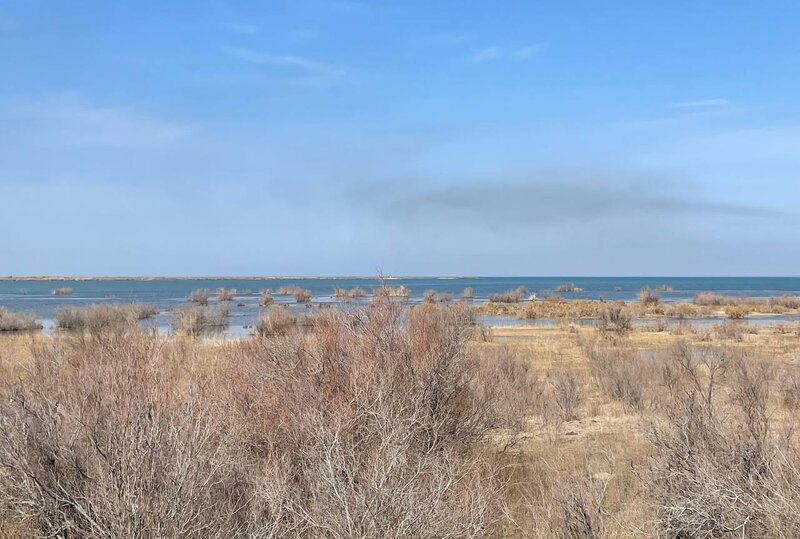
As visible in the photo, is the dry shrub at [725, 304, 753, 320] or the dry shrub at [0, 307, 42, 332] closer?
the dry shrub at [0, 307, 42, 332]

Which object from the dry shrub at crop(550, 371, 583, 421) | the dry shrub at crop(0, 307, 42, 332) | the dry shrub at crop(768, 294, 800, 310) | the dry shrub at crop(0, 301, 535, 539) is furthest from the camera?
the dry shrub at crop(768, 294, 800, 310)

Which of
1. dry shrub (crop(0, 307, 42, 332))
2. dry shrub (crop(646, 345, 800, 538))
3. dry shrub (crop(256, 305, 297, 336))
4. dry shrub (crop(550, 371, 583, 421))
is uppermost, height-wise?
dry shrub (crop(256, 305, 297, 336))

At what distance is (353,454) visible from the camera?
5562mm

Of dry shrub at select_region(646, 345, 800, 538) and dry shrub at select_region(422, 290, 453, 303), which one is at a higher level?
dry shrub at select_region(422, 290, 453, 303)

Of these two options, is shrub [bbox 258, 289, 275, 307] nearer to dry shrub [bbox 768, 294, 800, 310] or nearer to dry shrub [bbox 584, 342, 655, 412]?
dry shrub [bbox 584, 342, 655, 412]

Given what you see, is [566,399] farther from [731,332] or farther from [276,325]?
[731,332]

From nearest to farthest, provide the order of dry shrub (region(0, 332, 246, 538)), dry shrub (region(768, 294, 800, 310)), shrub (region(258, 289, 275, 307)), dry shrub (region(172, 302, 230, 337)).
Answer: dry shrub (region(0, 332, 246, 538))
dry shrub (region(172, 302, 230, 337))
dry shrub (region(768, 294, 800, 310))
shrub (region(258, 289, 275, 307))

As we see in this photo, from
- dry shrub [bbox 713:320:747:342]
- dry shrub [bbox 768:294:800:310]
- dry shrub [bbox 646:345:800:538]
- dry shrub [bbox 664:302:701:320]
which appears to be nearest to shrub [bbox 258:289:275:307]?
dry shrub [bbox 664:302:701:320]

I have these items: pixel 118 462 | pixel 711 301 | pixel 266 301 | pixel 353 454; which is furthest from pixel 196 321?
pixel 711 301

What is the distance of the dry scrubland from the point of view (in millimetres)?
4742

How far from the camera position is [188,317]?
30984 mm

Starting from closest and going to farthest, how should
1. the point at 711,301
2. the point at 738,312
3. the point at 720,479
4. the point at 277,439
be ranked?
the point at 720,479 < the point at 277,439 < the point at 738,312 < the point at 711,301

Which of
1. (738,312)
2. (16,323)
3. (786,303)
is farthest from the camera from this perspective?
(786,303)

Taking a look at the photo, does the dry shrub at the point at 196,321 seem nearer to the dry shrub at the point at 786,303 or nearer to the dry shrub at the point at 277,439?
the dry shrub at the point at 277,439
